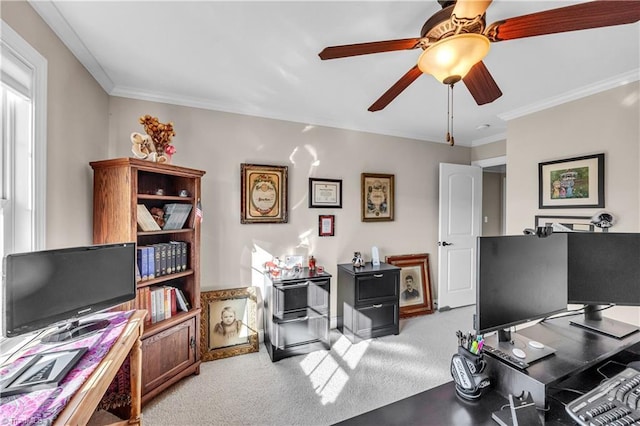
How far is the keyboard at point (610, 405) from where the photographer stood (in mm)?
754

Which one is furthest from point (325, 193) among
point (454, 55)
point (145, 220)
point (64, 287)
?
point (64, 287)

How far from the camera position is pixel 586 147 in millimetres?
2441

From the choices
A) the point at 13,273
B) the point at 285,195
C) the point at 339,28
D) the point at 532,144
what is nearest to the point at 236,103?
the point at 285,195

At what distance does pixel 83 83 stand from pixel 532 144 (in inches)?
164

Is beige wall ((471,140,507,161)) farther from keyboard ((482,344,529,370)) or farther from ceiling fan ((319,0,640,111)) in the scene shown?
keyboard ((482,344,529,370))

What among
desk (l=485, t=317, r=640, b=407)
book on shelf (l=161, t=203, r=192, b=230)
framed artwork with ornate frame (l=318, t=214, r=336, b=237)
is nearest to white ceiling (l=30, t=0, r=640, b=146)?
book on shelf (l=161, t=203, r=192, b=230)

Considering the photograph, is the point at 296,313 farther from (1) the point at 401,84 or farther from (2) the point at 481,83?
(2) the point at 481,83

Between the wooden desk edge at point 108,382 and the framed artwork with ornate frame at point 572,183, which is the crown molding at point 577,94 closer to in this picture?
the framed artwork with ornate frame at point 572,183

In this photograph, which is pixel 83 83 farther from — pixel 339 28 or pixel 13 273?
pixel 339 28

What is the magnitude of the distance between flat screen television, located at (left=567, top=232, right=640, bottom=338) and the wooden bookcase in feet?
8.52

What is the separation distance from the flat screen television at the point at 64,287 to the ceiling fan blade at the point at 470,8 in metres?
2.13

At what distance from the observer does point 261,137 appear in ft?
9.61

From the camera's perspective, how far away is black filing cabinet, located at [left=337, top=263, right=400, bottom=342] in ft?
9.66

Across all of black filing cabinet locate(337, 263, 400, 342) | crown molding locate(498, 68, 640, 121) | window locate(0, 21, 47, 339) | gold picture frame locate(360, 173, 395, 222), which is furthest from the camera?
gold picture frame locate(360, 173, 395, 222)
